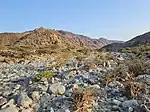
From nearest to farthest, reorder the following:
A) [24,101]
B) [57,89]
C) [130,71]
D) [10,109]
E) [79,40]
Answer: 1. [10,109]
2. [24,101]
3. [57,89]
4. [130,71]
5. [79,40]

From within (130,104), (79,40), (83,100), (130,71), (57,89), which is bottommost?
(130,104)

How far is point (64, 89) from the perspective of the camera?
5.81 m

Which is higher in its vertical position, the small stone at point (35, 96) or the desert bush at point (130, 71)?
the desert bush at point (130, 71)

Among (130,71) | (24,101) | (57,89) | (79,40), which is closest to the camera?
(24,101)

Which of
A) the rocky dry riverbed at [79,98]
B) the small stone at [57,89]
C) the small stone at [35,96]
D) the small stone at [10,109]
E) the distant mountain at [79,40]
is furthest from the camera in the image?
the distant mountain at [79,40]

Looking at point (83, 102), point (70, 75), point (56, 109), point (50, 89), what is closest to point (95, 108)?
point (83, 102)

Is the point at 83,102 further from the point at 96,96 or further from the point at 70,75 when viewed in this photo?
the point at 70,75

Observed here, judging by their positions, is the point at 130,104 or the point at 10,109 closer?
the point at 10,109

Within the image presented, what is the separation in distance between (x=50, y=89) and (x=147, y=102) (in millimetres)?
1848

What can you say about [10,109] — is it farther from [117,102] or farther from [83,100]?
[117,102]

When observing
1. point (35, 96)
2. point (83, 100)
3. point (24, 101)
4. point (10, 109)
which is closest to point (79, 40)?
point (35, 96)

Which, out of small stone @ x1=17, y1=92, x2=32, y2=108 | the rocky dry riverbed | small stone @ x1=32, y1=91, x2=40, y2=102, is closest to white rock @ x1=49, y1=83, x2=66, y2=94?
the rocky dry riverbed

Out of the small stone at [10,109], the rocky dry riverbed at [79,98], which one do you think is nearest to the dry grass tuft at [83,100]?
the rocky dry riverbed at [79,98]

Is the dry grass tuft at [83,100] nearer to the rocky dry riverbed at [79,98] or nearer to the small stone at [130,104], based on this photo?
the rocky dry riverbed at [79,98]
